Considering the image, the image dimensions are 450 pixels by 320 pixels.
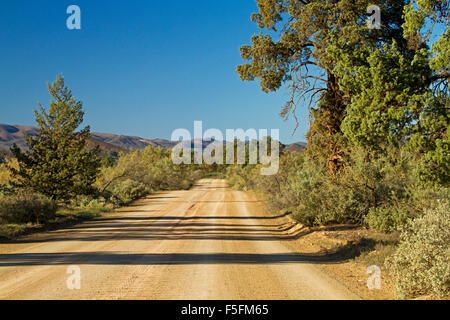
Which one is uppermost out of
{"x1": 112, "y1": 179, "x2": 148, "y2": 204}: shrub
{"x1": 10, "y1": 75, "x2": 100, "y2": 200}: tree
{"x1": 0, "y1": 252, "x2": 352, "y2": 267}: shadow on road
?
{"x1": 10, "y1": 75, "x2": 100, "y2": 200}: tree

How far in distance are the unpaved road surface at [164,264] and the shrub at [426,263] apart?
37.4 inches

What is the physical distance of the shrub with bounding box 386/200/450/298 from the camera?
5.26 m

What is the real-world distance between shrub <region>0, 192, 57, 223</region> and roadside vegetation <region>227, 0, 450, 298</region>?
10.6 m

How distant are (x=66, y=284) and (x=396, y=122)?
8.01m

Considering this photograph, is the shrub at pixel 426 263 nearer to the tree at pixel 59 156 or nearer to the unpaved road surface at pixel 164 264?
the unpaved road surface at pixel 164 264

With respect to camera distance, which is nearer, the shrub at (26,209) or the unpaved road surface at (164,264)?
the unpaved road surface at (164,264)

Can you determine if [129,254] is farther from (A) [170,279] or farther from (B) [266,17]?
(B) [266,17]

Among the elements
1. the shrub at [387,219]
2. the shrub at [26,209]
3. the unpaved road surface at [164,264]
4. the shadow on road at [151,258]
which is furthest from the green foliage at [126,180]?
the shrub at [387,219]

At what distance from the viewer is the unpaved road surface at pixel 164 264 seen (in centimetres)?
604

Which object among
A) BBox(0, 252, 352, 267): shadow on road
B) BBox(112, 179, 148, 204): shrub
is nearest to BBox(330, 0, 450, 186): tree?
BBox(0, 252, 352, 267): shadow on road

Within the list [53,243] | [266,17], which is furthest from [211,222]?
[266,17]

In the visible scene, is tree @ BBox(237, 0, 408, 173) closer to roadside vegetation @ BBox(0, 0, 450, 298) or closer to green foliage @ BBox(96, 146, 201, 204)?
roadside vegetation @ BBox(0, 0, 450, 298)

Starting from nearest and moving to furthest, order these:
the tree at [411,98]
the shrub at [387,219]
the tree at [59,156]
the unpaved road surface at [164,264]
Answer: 1. the unpaved road surface at [164,264]
2. the tree at [411,98]
3. the shrub at [387,219]
4. the tree at [59,156]

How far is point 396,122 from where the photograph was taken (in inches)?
329
